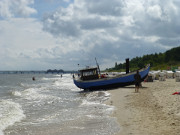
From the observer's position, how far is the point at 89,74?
93.7ft

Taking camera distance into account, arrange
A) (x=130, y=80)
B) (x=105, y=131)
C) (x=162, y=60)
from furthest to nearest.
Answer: (x=162, y=60), (x=130, y=80), (x=105, y=131)

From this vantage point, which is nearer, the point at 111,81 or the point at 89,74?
the point at 111,81

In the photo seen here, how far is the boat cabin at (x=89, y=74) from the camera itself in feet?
92.9

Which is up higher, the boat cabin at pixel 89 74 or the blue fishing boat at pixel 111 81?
the boat cabin at pixel 89 74

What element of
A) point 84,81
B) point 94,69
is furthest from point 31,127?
point 94,69

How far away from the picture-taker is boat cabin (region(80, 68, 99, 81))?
92.9ft

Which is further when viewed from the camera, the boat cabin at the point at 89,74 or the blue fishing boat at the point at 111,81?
the boat cabin at the point at 89,74

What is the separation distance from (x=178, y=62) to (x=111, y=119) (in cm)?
7666

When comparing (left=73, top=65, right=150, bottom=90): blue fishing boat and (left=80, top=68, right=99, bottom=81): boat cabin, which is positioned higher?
(left=80, top=68, right=99, bottom=81): boat cabin

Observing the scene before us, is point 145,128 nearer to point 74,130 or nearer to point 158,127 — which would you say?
point 158,127

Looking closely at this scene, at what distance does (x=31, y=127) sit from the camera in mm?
9750

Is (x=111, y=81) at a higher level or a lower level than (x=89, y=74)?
lower

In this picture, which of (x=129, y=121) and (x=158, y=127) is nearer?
(x=158, y=127)

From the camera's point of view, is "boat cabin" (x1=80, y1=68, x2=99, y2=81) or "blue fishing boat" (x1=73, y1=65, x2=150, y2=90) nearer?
"blue fishing boat" (x1=73, y1=65, x2=150, y2=90)
